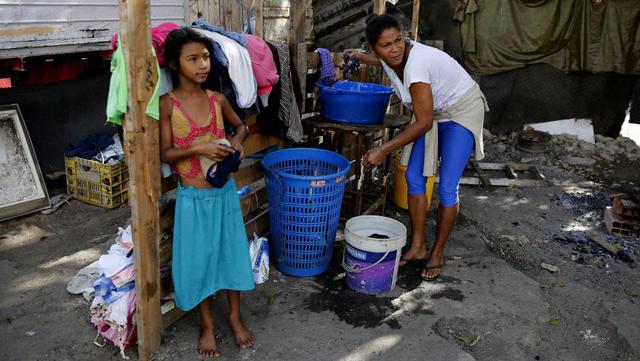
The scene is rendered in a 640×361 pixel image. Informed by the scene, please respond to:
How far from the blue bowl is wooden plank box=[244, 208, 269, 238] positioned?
1032 mm

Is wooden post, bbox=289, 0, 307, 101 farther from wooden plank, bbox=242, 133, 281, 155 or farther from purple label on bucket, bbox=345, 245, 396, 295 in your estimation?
purple label on bucket, bbox=345, 245, 396, 295

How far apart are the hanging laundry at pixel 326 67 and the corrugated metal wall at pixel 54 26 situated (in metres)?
2.63

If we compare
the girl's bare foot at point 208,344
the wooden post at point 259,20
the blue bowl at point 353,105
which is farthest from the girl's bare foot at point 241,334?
the wooden post at point 259,20

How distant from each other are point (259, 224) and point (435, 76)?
180 centimetres

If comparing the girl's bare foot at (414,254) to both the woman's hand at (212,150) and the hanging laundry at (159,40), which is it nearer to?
the woman's hand at (212,150)

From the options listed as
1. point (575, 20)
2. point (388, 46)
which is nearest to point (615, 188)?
point (575, 20)

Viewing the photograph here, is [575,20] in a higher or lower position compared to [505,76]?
higher

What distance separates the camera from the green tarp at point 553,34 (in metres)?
7.46

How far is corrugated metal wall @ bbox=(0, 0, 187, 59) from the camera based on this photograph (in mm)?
4875

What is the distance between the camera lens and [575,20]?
25.1 feet

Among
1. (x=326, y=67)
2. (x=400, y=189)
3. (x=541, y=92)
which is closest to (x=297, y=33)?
(x=326, y=67)

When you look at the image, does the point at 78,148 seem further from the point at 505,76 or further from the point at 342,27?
the point at 505,76

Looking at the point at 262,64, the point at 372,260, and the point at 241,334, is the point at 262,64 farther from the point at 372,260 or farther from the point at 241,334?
the point at 241,334

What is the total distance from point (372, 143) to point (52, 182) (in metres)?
3.68
